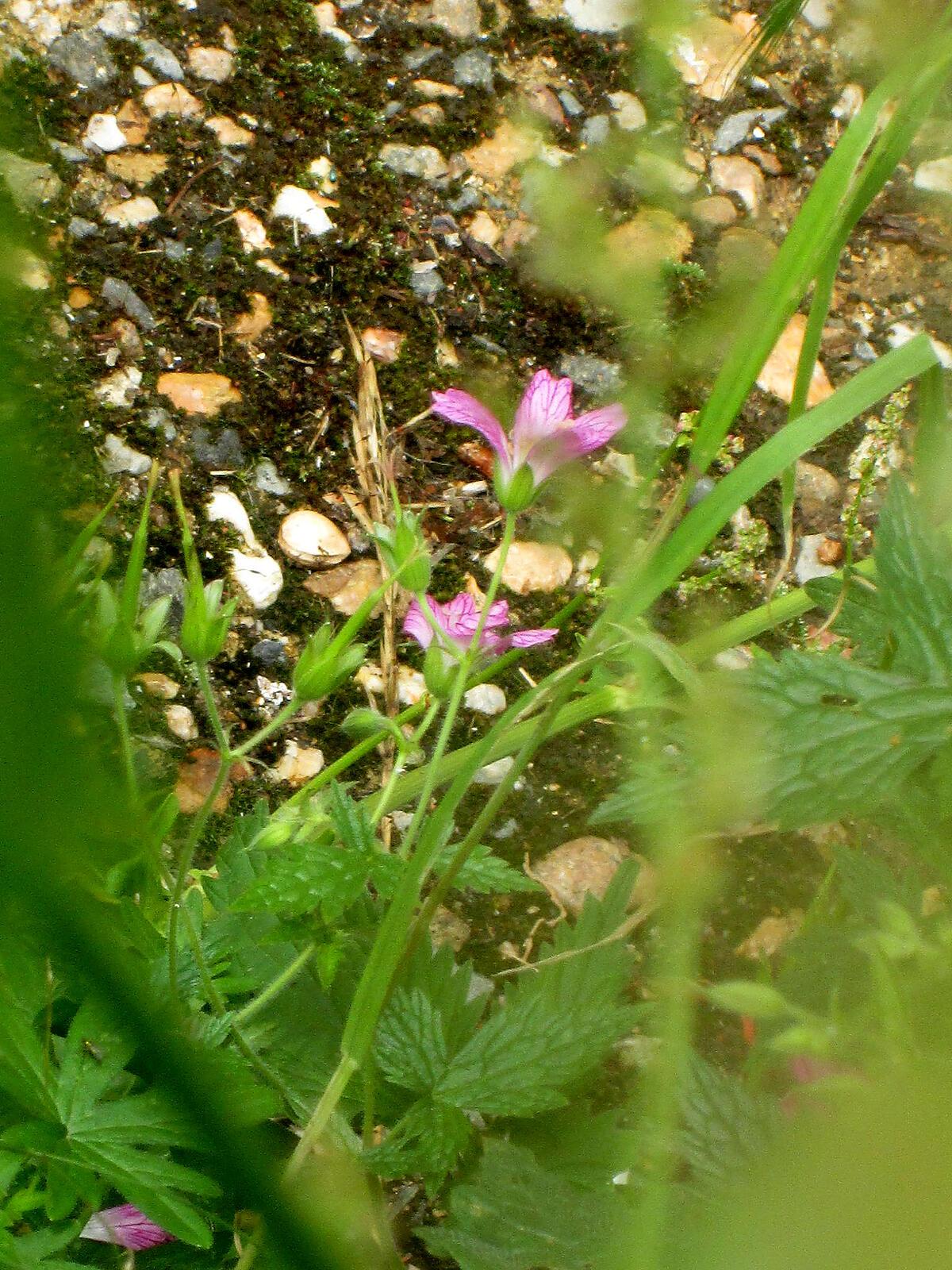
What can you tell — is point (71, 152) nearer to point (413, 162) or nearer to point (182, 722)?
point (413, 162)

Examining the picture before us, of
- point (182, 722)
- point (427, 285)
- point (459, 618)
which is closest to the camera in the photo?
point (459, 618)

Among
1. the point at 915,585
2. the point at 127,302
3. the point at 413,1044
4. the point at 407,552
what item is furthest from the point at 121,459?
the point at 915,585

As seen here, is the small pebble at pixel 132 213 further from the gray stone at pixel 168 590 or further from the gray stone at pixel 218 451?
the gray stone at pixel 168 590

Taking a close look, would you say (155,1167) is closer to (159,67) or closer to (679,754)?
(679,754)

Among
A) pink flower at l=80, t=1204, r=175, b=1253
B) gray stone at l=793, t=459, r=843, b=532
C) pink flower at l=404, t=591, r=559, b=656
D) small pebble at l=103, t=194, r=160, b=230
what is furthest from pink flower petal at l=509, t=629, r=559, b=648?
small pebble at l=103, t=194, r=160, b=230

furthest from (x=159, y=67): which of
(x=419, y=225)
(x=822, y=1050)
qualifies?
(x=822, y=1050)

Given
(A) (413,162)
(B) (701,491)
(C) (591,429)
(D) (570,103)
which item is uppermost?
(D) (570,103)

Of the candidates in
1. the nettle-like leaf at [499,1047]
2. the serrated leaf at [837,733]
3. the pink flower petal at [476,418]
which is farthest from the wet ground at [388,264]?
the serrated leaf at [837,733]
